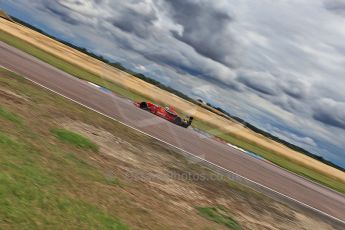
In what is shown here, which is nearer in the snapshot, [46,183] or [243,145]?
[46,183]

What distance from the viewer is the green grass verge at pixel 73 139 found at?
1218 cm

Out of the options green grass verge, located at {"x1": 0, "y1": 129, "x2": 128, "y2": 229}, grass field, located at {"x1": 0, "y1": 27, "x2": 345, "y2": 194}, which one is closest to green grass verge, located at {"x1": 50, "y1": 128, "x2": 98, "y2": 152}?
green grass verge, located at {"x1": 0, "y1": 129, "x2": 128, "y2": 229}

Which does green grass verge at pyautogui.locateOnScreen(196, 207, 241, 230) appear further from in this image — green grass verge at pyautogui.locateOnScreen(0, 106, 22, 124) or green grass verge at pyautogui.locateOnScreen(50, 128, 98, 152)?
green grass verge at pyautogui.locateOnScreen(0, 106, 22, 124)

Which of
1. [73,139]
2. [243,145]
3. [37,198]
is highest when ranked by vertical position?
[243,145]

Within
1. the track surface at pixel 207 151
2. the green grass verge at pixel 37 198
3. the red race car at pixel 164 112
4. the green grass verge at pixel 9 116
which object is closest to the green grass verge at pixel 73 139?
the green grass verge at pixel 9 116

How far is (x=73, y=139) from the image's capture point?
12.5 metres

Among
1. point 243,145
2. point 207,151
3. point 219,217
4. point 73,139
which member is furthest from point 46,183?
point 243,145

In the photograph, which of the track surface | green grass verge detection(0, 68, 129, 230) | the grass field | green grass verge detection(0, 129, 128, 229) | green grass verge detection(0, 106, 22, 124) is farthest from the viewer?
the grass field

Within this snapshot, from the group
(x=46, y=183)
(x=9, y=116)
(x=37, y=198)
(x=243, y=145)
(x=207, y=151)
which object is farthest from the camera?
(x=243, y=145)

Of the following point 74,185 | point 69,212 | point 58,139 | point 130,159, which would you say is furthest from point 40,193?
point 130,159

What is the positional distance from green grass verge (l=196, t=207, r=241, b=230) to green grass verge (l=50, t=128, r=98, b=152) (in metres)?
4.15

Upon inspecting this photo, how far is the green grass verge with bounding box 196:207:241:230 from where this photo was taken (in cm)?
1050

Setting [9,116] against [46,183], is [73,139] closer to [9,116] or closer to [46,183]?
[9,116]

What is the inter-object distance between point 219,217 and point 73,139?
528 centimetres
